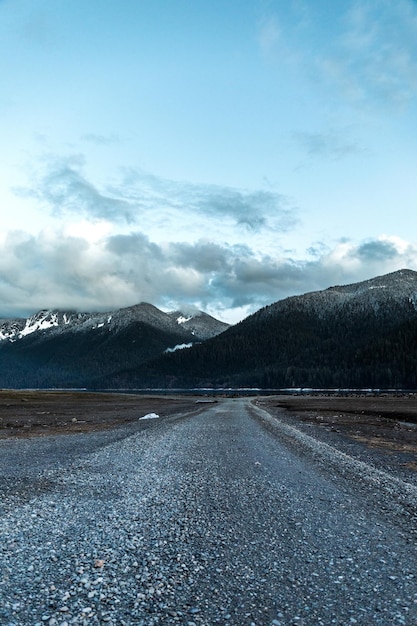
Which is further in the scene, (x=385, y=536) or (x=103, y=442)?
(x=103, y=442)

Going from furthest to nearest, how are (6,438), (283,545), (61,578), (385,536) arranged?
(6,438)
(385,536)
(283,545)
(61,578)

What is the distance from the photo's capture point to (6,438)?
113 ft

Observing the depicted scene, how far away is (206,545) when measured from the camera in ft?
35.4

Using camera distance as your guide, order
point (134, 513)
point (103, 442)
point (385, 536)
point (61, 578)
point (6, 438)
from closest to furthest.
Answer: point (61, 578) → point (385, 536) → point (134, 513) → point (103, 442) → point (6, 438)

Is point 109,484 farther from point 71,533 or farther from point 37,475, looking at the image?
point 71,533

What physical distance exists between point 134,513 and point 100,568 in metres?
4.52

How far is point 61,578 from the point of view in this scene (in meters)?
8.52

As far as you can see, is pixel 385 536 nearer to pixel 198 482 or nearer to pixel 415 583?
pixel 415 583

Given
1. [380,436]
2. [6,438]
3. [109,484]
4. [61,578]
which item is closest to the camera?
[61,578]

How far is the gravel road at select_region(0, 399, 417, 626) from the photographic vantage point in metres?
7.51

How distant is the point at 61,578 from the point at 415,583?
715cm

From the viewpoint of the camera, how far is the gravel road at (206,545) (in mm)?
7512

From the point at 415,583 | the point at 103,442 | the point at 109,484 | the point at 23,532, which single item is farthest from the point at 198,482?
the point at 103,442

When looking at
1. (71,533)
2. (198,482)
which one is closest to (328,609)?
(71,533)
